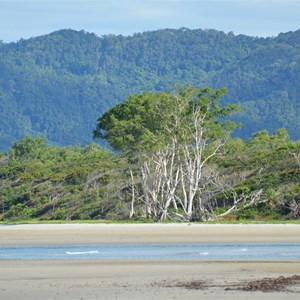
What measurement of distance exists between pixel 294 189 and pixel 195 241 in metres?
16.5

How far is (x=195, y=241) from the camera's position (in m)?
33.1

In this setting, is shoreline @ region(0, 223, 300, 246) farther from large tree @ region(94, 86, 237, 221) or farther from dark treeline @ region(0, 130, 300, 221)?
dark treeline @ region(0, 130, 300, 221)

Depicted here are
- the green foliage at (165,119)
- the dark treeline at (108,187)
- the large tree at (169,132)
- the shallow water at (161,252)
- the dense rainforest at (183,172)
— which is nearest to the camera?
the shallow water at (161,252)

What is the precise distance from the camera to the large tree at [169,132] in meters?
47.6

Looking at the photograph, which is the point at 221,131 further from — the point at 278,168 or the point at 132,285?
the point at 132,285

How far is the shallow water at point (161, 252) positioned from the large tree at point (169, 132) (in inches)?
Result: 623

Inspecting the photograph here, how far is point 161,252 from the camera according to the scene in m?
28.2

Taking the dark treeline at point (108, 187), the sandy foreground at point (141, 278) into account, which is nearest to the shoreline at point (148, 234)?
the sandy foreground at point (141, 278)

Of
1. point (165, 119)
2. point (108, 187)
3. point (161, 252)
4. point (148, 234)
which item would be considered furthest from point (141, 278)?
point (108, 187)

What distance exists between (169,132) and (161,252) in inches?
814

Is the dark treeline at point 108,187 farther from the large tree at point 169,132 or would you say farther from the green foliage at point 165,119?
the green foliage at point 165,119

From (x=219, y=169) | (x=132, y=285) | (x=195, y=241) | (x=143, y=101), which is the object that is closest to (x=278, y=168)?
(x=219, y=169)

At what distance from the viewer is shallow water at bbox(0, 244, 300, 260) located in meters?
26.4

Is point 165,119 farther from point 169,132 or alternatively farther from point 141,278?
point 141,278
